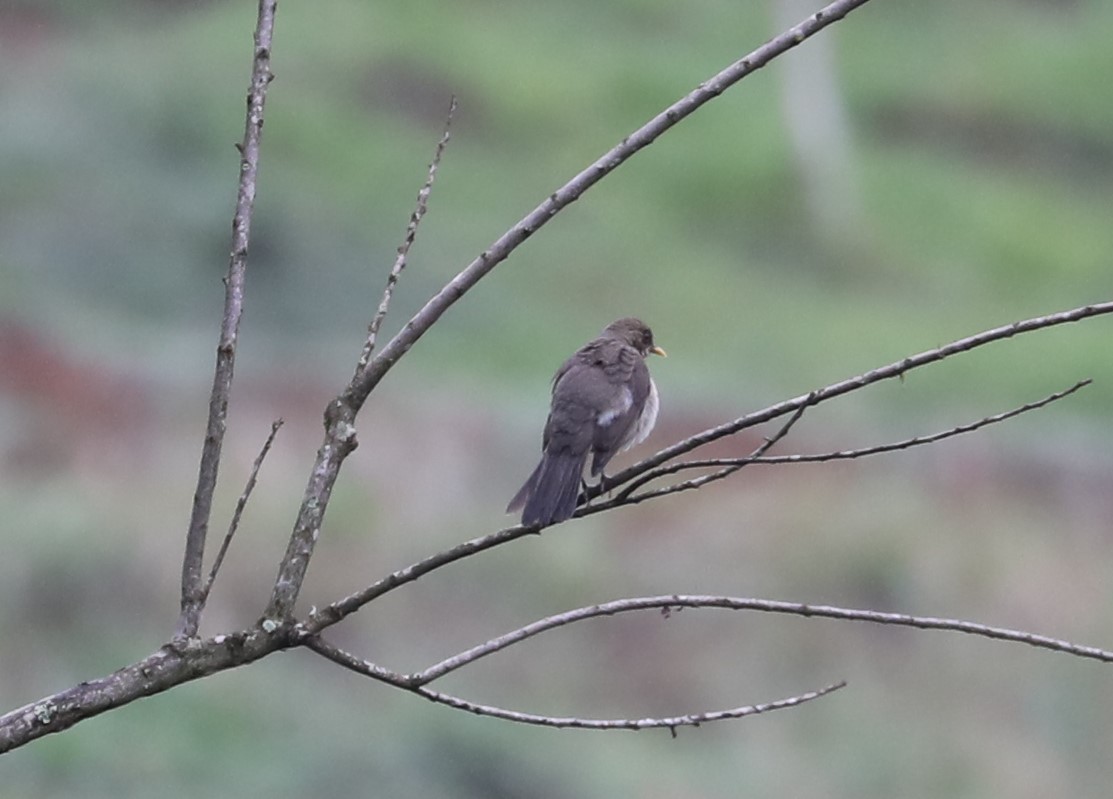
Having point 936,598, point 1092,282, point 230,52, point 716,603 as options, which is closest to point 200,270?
point 230,52

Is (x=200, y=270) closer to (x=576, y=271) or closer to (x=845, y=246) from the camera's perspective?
(x=576, y=271)

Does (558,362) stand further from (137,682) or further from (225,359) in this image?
(137,682)

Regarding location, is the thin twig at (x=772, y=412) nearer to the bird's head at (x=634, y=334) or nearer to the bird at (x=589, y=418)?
the bird at (x=589, y=418)

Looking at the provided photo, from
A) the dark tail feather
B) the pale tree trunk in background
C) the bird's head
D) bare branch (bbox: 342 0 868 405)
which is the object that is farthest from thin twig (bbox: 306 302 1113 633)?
the pale tree trunk in background

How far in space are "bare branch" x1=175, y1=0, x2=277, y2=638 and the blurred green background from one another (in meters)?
7.64

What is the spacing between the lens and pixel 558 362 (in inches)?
552

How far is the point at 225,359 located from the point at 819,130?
635 inches

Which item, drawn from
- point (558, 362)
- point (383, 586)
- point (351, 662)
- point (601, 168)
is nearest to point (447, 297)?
point (601, 168)

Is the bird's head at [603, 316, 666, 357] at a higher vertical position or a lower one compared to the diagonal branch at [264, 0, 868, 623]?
higher

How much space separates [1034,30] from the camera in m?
21.1

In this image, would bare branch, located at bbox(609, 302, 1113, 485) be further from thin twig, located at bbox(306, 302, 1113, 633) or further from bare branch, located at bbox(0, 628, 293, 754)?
bare branch, located at bbox(0, 628, 293, 754)

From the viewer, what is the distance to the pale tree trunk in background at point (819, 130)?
58.5 ft

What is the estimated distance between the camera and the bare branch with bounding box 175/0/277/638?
271cm

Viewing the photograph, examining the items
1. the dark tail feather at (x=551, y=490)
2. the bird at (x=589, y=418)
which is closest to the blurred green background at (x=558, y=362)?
the bird at (x=589, y=418)
